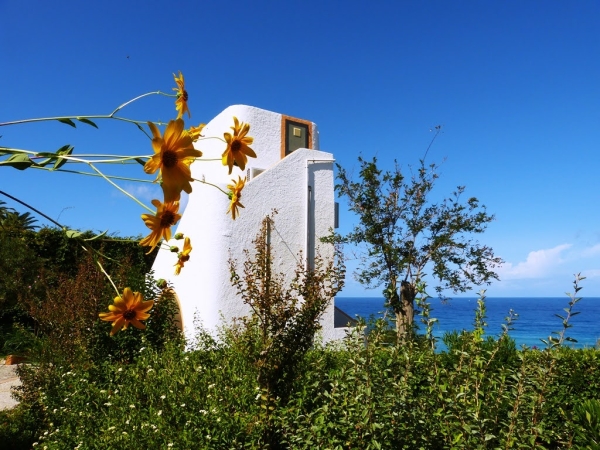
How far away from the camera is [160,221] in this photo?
1.05 m

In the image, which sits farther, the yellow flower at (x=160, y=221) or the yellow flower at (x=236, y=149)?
the yellow flower at (x=236, y=149)

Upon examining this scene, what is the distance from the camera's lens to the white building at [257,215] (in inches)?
313

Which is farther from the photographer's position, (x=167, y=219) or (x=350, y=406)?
(x=350, y=406)

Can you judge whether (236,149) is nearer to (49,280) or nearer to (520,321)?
(49,280)

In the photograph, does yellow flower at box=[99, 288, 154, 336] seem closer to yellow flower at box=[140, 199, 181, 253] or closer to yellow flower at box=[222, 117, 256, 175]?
yellow flower at box=[140, 199, 181, 253]

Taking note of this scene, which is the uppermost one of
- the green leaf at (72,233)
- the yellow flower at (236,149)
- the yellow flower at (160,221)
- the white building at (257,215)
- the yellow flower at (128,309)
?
the white building at (257,215)

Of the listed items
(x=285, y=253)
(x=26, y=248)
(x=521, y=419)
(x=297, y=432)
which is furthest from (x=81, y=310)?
(x=26, y=248)

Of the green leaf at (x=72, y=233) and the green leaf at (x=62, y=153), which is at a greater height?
the green leaf at (x=62, y=153)

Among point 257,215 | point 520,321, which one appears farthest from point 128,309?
point 520,321

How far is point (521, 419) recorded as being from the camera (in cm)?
263

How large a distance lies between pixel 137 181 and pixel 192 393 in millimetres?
3157

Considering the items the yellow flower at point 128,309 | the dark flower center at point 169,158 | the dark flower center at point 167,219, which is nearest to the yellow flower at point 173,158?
the dark flower center at point 169,158

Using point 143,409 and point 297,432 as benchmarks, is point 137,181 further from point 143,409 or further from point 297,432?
point 143,409

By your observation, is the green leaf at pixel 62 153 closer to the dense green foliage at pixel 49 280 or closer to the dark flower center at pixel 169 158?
the dark flower center at pixel 169 158
